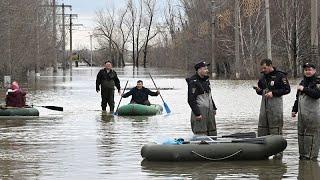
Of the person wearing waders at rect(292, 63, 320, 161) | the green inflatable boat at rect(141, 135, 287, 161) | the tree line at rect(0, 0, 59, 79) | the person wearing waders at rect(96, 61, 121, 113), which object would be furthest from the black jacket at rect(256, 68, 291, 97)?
the tree line at rect(0, 0, 59, 79)

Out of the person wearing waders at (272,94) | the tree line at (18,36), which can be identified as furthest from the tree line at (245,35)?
the person wearing waders at (272,94)

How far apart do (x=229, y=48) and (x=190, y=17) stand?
16.9 m

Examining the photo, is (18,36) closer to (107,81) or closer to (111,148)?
(107,81)

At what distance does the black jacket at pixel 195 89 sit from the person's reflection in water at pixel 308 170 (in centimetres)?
196

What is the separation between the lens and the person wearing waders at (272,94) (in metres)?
12.2

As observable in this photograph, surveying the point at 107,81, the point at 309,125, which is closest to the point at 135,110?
the point at 107,81

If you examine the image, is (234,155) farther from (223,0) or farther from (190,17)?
(190,17)

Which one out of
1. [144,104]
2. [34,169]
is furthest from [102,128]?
[34,169]

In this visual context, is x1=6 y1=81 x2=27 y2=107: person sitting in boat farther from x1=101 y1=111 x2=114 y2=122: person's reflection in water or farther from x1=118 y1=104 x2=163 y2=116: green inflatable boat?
x1=118 y1=104 x2=163 y2=116: green inflatable boat

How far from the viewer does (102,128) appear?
18219mm

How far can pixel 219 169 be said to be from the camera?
11258mm

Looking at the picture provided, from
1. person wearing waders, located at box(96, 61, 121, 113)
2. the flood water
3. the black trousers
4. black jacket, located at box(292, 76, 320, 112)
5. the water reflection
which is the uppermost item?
black jacket, located at box(292, 76, 320, 112)

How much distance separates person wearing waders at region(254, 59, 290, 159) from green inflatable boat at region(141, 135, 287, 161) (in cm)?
59

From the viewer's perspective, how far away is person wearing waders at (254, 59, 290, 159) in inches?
480
